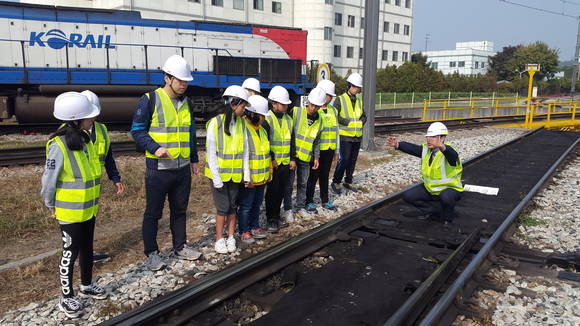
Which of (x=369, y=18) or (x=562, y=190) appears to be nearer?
(x=562, y=190)

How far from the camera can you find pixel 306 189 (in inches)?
276

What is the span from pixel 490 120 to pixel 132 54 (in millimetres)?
18378

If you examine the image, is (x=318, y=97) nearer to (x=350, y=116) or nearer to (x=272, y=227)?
(x=350, y=116)

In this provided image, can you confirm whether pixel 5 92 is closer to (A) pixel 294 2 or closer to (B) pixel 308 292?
(B) pixel 308 292

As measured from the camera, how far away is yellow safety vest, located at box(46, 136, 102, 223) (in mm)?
3542

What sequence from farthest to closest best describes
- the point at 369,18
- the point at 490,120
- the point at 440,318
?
the point at 490,120 < the point at 369,18 < the point at 440,318

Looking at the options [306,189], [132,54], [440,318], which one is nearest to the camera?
[440,318]

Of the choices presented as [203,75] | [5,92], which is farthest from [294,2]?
[5,92]

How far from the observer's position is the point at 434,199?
6.10 m

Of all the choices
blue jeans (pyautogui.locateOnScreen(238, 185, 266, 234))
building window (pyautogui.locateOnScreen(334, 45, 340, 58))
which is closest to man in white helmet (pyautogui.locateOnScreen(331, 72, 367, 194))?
blue jeans (pyautogui.locateOnScreen(238, 185, 266, 234))

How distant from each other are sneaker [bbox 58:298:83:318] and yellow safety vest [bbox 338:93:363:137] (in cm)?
506

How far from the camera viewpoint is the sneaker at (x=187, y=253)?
4.72 meters

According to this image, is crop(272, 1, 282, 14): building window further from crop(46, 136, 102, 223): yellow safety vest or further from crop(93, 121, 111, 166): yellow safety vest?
crop(46, 136, 102, 223): yellow safety vest

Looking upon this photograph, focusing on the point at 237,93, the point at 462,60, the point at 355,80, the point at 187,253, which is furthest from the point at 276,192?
the point at 462,60
